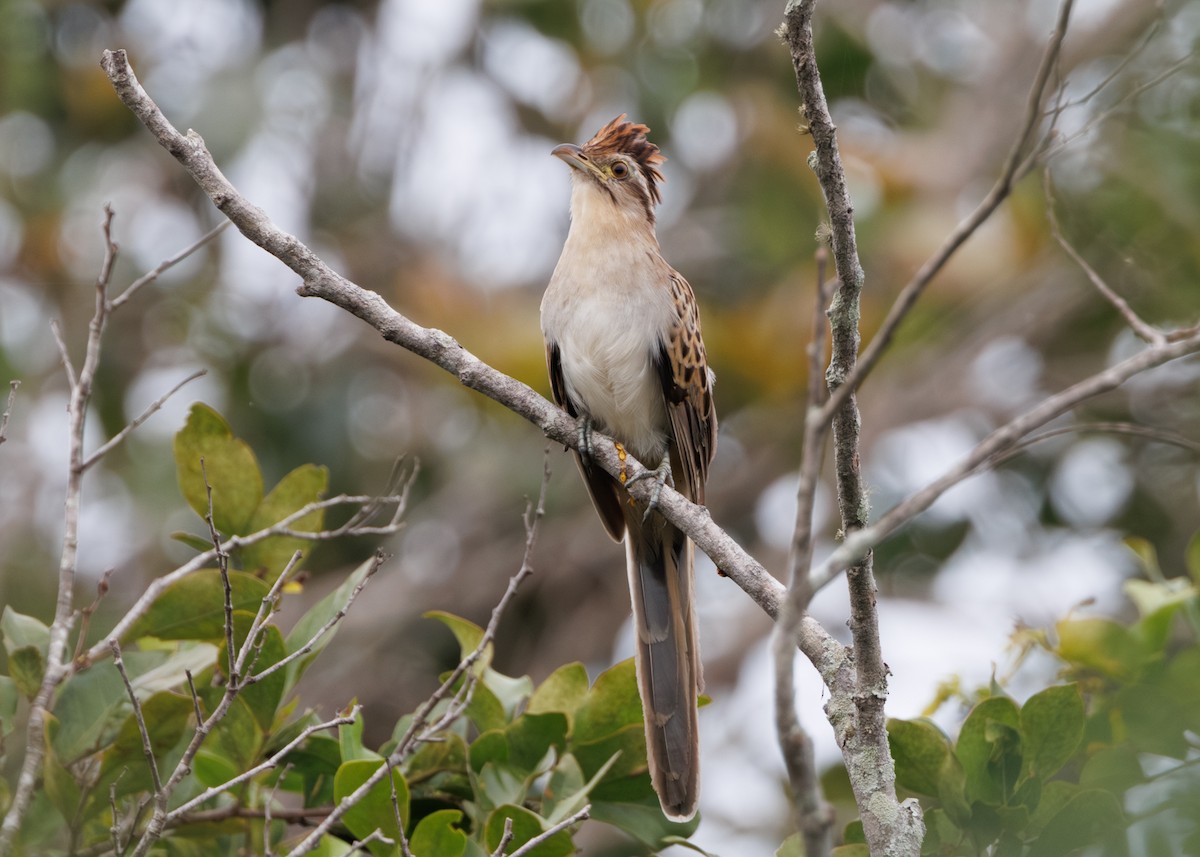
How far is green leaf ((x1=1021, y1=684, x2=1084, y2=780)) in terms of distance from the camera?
117 inches

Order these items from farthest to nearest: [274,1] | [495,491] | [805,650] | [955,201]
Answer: [274,1] < [955,201] < [495,491] < [805,650]

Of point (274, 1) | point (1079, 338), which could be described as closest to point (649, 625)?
point (1079, 338)

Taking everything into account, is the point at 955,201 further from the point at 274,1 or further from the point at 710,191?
the point at 274,1

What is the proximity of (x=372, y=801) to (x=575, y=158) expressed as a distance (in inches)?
106

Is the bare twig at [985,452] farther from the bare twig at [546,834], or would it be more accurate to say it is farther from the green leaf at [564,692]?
the green leaf at [564,692]

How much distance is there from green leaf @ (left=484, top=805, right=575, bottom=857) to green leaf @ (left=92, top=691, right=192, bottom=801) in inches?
29.7

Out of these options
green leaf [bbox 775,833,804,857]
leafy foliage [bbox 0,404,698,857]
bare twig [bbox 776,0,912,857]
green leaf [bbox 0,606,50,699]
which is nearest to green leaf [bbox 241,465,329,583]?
leafy foliage [bbox 0,404,698,857]

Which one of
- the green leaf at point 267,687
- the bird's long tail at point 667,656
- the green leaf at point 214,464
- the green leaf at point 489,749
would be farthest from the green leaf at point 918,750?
the green leaf at point 214,464

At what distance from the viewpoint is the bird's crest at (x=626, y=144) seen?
4867 mm

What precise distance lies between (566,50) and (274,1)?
218 cm

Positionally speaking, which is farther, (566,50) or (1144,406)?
(566,50)

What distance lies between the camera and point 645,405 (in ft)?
14.6

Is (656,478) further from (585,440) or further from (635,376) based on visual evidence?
(635,376)

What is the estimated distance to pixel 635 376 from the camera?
4.39 m
